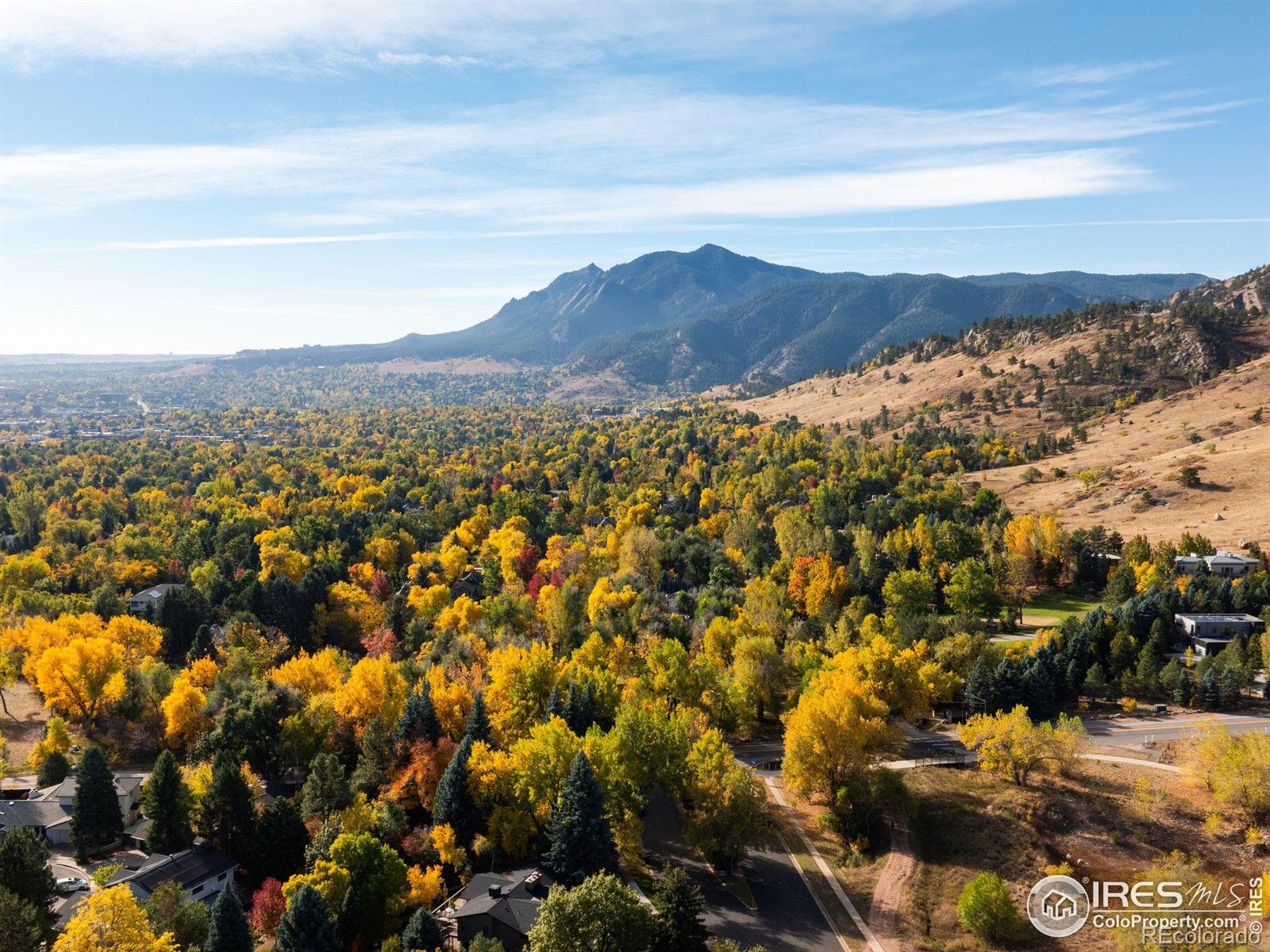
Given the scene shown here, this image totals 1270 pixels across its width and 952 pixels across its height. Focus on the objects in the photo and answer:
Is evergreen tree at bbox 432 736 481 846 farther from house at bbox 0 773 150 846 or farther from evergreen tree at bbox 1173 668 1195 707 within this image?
evergreen tree at bbox 1173 668 1195 707

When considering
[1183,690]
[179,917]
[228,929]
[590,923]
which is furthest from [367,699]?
[1183,690]

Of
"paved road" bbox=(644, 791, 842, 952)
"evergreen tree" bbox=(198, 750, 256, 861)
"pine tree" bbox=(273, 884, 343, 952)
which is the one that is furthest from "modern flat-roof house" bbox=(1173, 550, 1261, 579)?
"evergreen tree" bbox=(198, 750, 256, 861)

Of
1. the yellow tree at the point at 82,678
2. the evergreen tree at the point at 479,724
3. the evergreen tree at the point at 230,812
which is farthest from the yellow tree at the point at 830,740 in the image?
the yellow tree at the point at 82,678

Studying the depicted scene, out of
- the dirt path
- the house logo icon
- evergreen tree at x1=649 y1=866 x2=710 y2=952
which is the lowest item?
the dirt path

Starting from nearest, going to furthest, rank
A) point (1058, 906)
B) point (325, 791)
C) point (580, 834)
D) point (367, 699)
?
point (580, 834) < point (1058, 906) < point (325, 791) < point (367, 699)

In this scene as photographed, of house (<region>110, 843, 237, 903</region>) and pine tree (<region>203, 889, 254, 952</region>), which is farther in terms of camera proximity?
house (<region>110, 843, 237, 903</region>)

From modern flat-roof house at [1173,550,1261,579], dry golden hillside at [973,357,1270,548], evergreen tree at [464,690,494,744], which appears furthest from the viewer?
dry golden hillside at [973,357,1270,548]

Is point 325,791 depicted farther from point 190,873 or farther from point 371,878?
point 371,878
